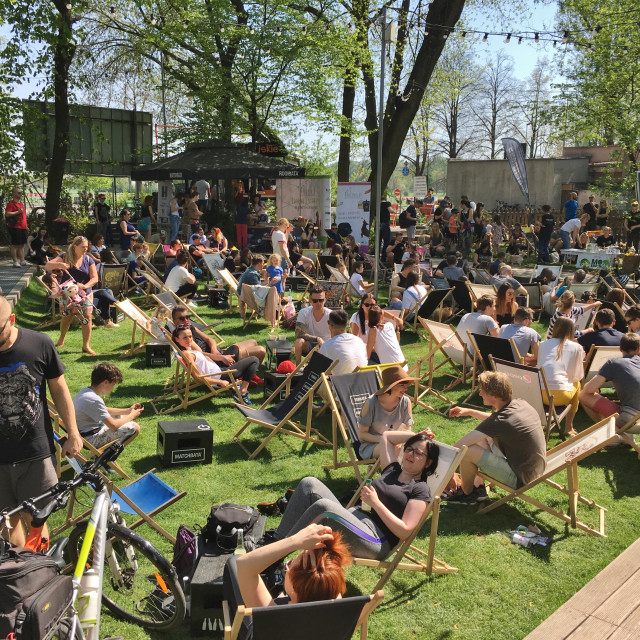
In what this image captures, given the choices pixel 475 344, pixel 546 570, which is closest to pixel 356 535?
pixel 546 570

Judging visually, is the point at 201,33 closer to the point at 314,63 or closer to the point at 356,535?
the point at 314,63

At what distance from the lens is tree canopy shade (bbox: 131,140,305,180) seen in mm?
18609

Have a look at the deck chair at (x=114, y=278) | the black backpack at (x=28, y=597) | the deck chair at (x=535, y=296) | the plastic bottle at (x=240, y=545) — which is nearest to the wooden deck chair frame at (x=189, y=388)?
the plastic bottle at (x=240, y=545)

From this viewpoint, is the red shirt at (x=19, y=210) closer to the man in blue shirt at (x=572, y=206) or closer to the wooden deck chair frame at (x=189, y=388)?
the wooden deck chair frame at (x=189, y=388)

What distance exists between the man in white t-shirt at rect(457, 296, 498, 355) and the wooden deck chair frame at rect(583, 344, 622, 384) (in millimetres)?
1152

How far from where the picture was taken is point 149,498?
501 cm

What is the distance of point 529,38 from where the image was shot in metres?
15.7

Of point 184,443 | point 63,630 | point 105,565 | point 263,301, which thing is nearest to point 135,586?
point 105,565

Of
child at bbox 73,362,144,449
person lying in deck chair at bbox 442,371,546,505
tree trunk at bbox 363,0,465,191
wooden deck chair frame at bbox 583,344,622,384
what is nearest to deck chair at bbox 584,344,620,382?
wooden deck chair frame at bbox 583,344,622,384

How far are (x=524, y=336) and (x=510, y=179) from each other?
27.2 meters

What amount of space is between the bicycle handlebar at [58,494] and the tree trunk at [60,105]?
15.1m

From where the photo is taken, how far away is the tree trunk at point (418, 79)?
1798 centimetres

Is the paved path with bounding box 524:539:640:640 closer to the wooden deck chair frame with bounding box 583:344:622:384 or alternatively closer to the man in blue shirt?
the wooden deck chair frame with bounding box 583:344:622:384

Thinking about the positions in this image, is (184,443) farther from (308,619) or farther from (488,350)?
(308,619)
